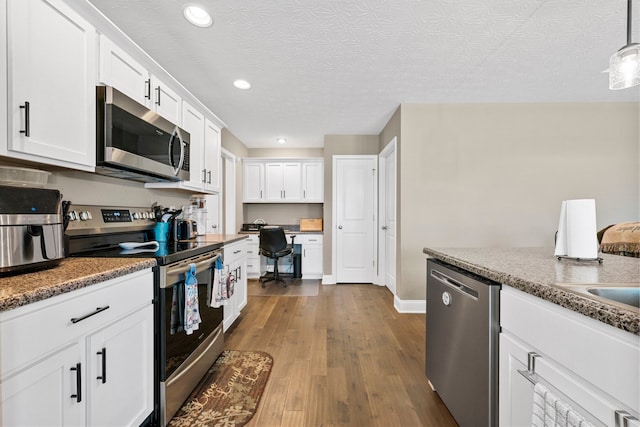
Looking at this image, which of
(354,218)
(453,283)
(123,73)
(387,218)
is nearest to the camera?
(453,283)

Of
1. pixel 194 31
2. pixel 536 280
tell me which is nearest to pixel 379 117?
pixel 194 31

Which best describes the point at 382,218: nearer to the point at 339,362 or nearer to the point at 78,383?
the point at 339,362

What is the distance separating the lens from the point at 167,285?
4.91 feet

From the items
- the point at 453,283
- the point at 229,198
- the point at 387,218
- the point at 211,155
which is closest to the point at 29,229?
the point at 453,283

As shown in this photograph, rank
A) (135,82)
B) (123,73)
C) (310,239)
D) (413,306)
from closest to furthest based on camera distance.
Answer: (123,73) → (135,82) → (413,306) → (310,239)

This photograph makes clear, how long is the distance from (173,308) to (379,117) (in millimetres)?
3282

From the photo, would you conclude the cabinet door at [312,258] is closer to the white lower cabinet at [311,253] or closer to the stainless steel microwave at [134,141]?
the white lower cabinet at [311,253]

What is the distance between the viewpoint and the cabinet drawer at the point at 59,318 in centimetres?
79

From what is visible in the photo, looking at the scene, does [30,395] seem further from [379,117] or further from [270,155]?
[270,155]

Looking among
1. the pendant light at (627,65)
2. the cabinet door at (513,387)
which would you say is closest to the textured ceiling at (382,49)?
the pendant light at (627,65)

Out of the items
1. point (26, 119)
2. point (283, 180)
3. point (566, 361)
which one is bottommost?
point (566, 361)

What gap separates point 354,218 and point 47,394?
3.97 metres

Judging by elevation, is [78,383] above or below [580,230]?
below

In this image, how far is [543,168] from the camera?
10.8 feet
